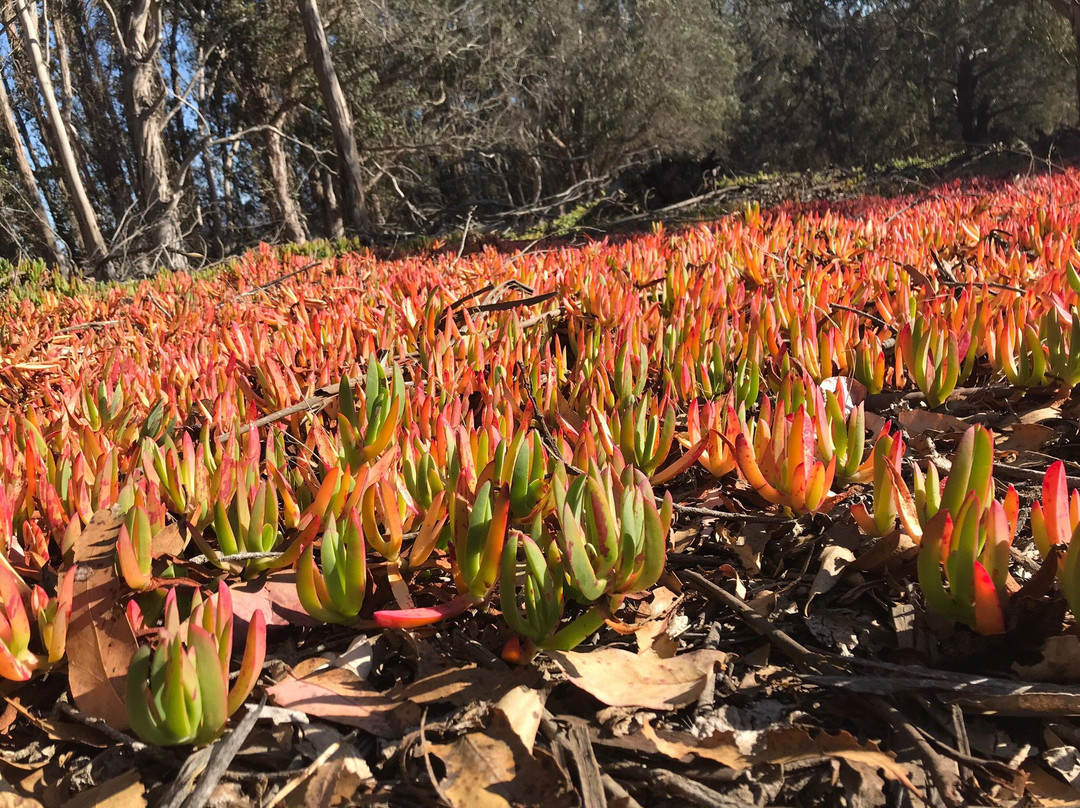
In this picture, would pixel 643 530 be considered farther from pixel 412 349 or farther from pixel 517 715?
pixel 412 349

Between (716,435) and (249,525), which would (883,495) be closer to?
(716,435)

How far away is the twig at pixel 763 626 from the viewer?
0.96 metres

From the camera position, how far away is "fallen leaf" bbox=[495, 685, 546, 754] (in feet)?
2.81

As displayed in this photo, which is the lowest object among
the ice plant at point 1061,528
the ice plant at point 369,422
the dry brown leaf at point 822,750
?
the dry brown leaf at point 822,750

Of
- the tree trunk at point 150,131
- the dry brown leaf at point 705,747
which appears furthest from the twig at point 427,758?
the tree trunk at point 150,131

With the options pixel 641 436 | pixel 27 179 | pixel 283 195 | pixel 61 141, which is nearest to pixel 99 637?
pixel 641 436

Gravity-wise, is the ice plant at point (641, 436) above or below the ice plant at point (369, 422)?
below

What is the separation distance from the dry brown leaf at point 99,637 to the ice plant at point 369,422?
18.0 inches

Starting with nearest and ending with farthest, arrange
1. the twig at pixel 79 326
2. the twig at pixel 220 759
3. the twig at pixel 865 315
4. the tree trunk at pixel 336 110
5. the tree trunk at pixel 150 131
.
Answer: the twig at pixel 220 759 < the twig at pixel 865 315 < the twig at pixel 79 326 < the tree trunk at pixel 150 131 < the tree trunk at pixel 336 110

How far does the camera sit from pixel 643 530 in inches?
38.9

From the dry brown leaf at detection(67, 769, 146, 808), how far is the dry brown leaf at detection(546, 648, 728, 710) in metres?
0.51

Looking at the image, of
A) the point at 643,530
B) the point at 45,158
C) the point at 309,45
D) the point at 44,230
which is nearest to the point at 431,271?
the point at 643,530

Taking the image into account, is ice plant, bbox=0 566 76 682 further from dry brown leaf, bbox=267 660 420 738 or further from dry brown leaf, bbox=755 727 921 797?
dry brown leaf, bbox=755 727 921 797

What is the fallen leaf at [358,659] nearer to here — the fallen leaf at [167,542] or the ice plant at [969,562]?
the fallen leaf at [167,542]
